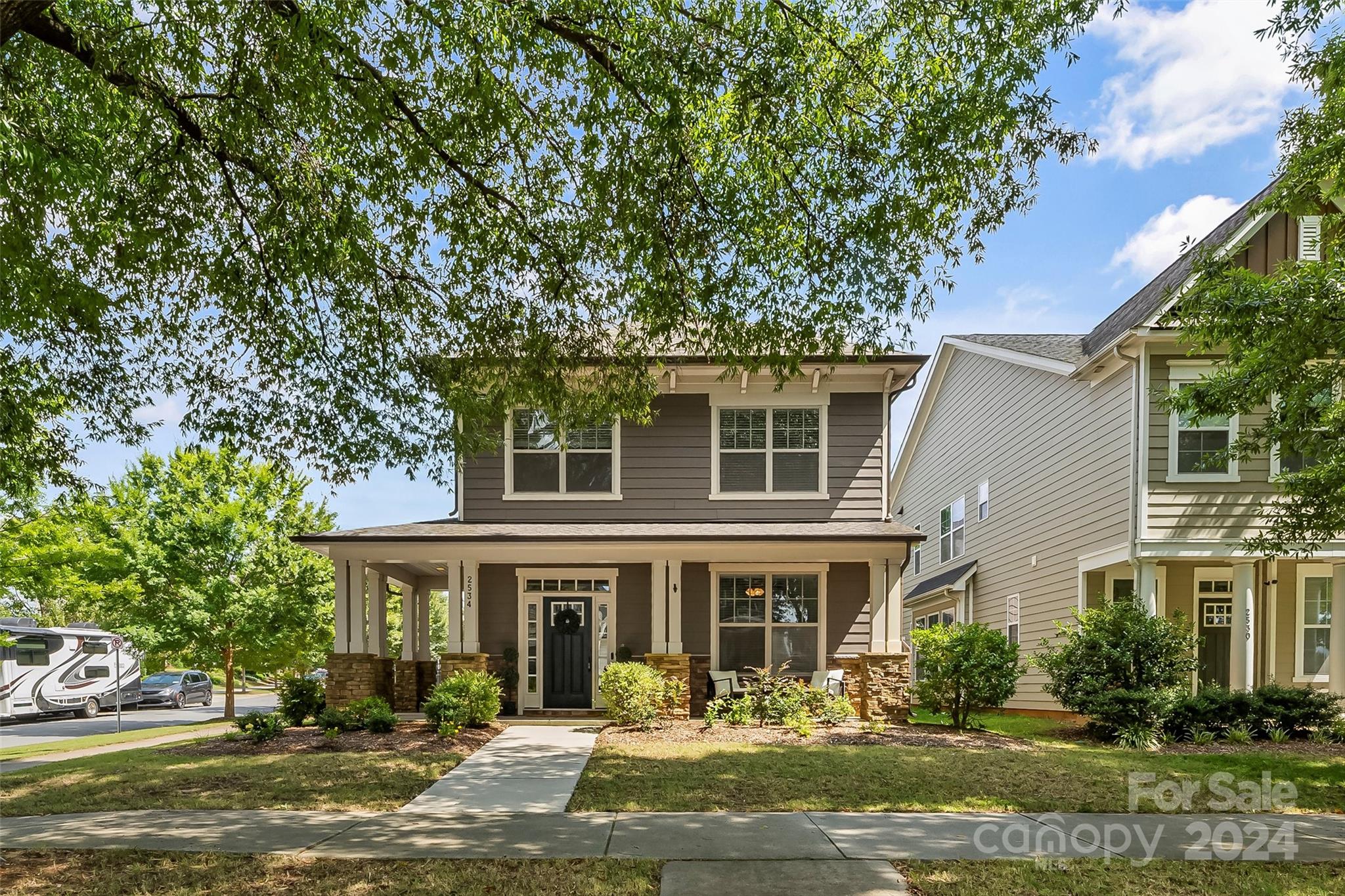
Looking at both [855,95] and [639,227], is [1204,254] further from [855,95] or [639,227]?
[639,227]

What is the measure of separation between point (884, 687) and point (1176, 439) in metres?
6.16

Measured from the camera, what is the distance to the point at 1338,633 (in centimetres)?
1427

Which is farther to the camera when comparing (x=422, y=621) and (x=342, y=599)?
(x=422, y=621)

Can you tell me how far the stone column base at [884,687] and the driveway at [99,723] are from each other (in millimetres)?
16019

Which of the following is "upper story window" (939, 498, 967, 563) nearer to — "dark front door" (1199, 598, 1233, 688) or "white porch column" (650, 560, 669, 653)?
"dark front door" (1199, 598, 1233, 688)

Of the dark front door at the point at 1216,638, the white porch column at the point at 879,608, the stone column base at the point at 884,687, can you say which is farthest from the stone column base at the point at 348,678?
the dark front door at the point at 1216,638

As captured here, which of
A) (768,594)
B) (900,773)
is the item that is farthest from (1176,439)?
(900,773)

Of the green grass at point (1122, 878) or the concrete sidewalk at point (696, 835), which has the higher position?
the green grass at point (1122, 878)

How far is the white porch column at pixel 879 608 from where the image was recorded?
551 inches

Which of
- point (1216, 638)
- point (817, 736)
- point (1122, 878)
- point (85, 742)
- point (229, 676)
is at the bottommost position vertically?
point (85, 742)

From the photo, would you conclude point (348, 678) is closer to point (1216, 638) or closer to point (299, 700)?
point (299, 700)

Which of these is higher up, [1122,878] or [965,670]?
[1122,878]

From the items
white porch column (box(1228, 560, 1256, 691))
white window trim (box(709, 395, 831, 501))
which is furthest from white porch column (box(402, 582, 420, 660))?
white porch column (box(1228, 560, 1256, 691))

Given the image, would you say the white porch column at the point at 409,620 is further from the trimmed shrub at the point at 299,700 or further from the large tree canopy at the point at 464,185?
the large tree canopy at the point at 464,185
